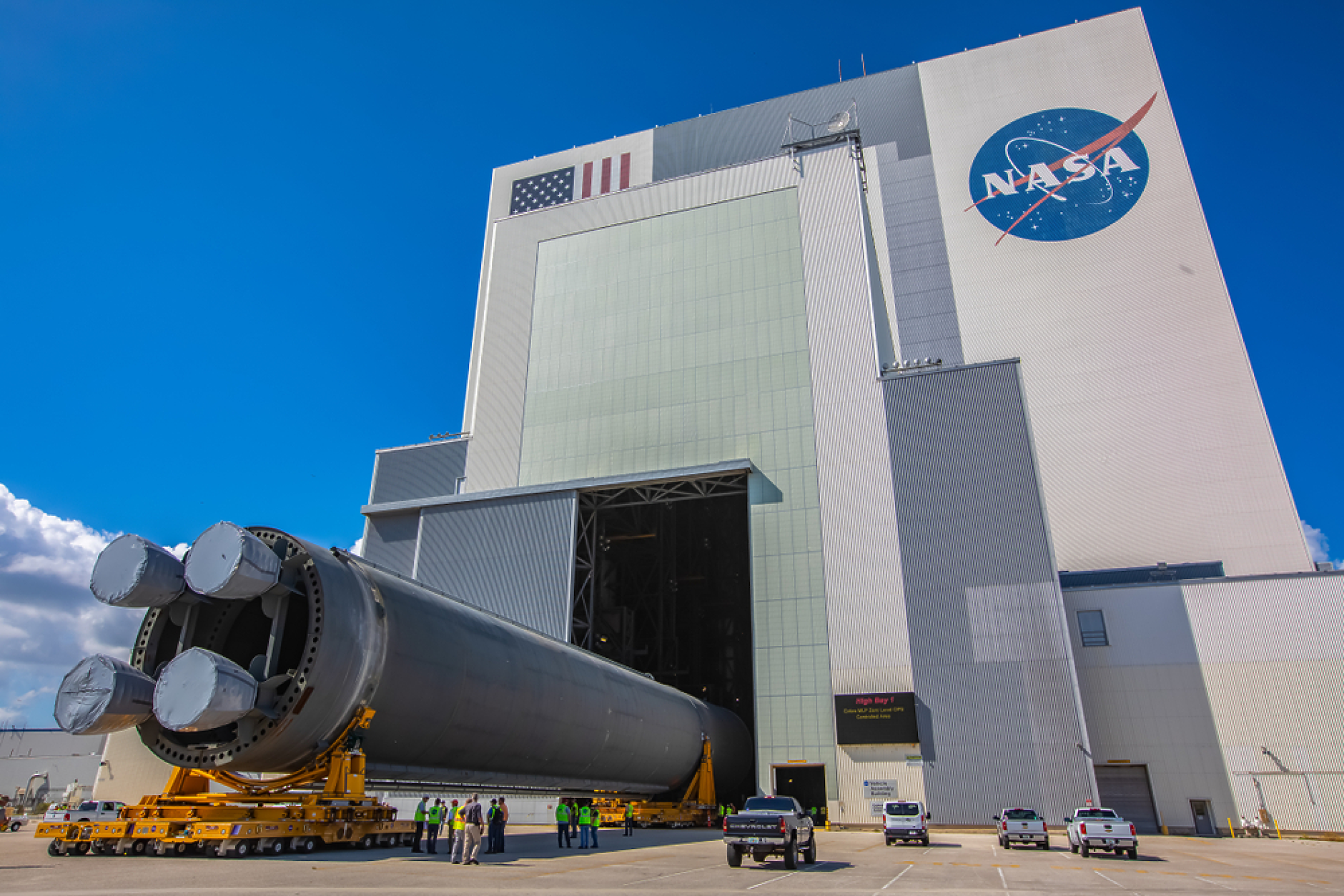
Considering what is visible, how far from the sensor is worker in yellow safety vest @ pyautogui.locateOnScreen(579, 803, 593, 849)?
71.6 ft

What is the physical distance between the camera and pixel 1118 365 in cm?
5041

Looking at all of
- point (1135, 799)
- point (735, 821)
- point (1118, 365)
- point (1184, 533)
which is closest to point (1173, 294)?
point (1118, 365)

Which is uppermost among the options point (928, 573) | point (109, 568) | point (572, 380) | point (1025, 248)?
point (1025, 248)

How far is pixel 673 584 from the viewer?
160 ft

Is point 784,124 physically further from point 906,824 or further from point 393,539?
point 906,824

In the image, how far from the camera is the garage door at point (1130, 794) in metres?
34.7

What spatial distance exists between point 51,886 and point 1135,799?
1536 inches

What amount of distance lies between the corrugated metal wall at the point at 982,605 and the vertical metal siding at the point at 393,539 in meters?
27.7

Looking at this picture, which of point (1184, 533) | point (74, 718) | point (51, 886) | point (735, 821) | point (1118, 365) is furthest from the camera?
point (1118, 365)

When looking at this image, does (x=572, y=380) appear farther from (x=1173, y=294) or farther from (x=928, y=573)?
(x=1173, y=294)

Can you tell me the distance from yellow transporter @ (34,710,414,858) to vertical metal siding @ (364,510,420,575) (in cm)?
2973

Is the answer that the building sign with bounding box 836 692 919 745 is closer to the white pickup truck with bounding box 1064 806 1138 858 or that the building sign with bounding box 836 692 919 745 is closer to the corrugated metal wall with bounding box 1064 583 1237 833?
the corrugated metal wall with bounding box 1064 583 1237 833

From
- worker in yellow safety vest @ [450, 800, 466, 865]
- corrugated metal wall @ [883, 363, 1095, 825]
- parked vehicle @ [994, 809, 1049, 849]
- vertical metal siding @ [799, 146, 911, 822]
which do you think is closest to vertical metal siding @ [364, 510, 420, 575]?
vertical metal siding @ [799, 146, 911, 822]

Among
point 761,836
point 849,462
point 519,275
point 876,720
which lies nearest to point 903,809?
point 876,720
